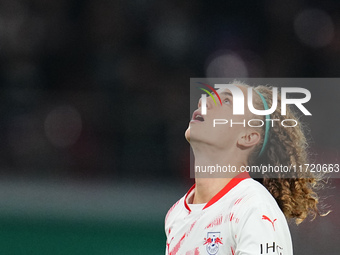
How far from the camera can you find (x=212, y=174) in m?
1.60

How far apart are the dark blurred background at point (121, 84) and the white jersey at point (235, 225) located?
4321mm

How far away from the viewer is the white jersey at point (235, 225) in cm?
137

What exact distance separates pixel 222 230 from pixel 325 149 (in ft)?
16.5

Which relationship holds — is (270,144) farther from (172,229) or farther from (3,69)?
(3,69)

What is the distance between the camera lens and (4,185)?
6.92 meters

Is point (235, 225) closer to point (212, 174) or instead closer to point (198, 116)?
point (212, 174)

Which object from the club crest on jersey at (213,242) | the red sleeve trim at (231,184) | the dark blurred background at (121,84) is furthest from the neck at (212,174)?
the dark blurred background at (121,84)

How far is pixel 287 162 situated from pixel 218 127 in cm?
26

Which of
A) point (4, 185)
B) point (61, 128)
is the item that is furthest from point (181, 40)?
point (4, 185)

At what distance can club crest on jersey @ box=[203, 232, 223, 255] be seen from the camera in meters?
1.46

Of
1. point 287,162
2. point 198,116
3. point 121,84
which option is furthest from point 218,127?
point 121,84

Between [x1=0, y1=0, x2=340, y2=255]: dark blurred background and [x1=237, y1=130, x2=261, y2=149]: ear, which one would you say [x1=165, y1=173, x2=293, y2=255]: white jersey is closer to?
[x1=237, y1=130, x2=261, y2=149]: ear

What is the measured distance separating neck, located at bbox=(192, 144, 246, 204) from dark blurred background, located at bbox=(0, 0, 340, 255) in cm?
434

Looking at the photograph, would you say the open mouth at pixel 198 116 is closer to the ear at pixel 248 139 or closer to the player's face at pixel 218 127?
the player's face at pixel 218 127
